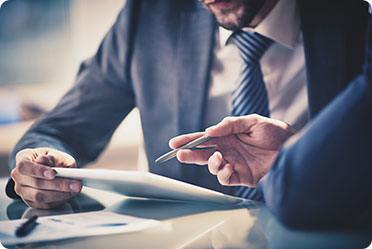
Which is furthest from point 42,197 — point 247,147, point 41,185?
point 247,147

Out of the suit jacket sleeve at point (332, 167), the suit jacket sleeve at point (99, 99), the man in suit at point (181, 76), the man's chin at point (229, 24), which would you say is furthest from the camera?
the suit jacket sleeve at point (99, 99)

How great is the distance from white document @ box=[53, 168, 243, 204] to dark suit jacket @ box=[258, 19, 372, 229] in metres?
0.12

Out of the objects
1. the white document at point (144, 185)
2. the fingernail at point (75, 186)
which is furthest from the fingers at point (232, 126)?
the fingernail at point (75, 186)

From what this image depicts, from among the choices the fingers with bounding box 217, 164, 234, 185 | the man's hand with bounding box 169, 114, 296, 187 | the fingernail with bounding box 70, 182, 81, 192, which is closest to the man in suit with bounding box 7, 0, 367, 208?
the fingernail with bounding box 70, 182, 81, 192

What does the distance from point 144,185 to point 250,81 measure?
15.8 inches

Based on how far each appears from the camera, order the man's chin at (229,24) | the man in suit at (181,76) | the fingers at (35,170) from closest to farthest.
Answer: the fingers at (35,170) < the man in suit at (181,76) < the man's chin at (229,24)

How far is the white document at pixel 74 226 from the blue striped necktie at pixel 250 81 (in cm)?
35

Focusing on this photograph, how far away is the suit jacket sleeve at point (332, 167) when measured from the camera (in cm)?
39

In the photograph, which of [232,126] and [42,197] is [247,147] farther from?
[42,197]

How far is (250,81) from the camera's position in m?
0.75

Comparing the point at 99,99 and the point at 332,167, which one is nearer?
the point at 332,167

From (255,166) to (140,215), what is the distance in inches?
9.2

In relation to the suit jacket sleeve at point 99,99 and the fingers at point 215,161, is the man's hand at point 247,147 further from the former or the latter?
the suit jacket sleeve at point 99,99

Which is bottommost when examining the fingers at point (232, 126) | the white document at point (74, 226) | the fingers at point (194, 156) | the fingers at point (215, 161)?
the white document at point (74, 226)
